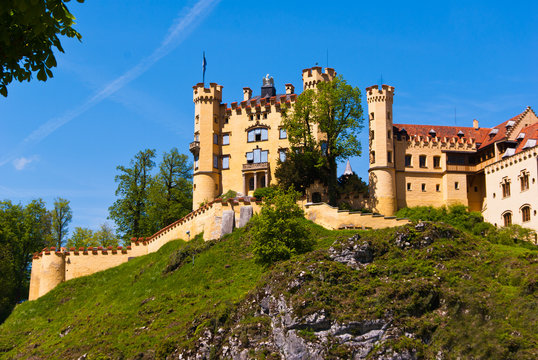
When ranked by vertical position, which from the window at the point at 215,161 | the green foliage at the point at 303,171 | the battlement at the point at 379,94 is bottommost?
the green foliage at the point at 303,171

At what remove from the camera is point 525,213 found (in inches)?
2094

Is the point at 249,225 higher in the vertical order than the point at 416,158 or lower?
lower

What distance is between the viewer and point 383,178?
6297 centimetres

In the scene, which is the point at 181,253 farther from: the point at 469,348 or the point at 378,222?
the point at 469,348

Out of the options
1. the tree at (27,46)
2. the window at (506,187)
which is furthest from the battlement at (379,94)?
the tree at (27,46)

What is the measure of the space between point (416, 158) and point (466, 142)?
5.41m

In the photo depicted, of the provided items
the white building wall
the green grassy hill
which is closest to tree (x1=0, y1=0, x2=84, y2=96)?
the green grassy hill

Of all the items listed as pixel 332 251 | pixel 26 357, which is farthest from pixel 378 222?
pixel 26 357

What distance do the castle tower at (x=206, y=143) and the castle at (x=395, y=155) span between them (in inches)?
4.4

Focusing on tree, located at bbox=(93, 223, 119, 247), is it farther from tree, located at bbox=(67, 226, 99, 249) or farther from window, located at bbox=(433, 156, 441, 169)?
window, located at bbox=(433, 156, 441, 169)

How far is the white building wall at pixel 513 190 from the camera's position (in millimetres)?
52312

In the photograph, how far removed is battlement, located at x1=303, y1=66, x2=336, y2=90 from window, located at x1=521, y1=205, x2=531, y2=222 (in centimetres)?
2619

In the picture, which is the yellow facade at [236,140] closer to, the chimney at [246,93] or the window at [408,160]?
the chimney at [246,93]

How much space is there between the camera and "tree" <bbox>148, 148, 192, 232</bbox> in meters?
72.2
